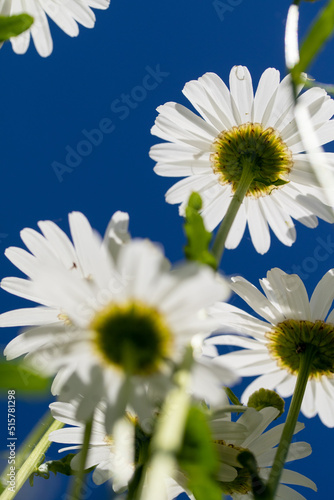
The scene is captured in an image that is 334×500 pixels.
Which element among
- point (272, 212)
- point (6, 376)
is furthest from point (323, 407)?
point (6, 376)

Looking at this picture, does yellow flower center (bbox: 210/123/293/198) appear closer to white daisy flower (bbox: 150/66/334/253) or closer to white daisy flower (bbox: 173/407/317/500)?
white daisy flower (bbox: 150/66/334/253)

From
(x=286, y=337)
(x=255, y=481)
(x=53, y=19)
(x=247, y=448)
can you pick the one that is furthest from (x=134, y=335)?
(x=53, y=19)

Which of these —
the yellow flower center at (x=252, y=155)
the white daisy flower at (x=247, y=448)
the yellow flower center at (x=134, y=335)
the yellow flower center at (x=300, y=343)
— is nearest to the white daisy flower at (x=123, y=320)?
the yellow flower center at (x=134, y=335)

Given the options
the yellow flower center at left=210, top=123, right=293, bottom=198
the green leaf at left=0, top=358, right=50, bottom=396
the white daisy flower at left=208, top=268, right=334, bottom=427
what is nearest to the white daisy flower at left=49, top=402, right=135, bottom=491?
the white daisy flower at left=208, top=268, right=334, bottom=427

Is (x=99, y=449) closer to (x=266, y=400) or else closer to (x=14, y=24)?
(x=266, y=400)

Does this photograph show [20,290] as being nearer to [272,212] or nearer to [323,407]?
[323,407]
